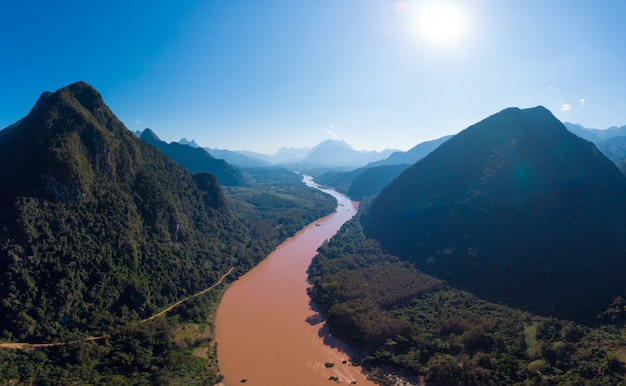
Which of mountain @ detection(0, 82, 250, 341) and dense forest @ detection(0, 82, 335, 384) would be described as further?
mountain @ detection(0, 82, 250, 341)

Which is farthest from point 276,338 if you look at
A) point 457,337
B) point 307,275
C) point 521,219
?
point 521,219

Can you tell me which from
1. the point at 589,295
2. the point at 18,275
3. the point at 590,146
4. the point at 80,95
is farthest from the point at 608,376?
the point at 80,95

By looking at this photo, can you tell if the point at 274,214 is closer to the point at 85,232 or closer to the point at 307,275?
the point at 307,275

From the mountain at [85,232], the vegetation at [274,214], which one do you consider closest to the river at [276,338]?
the mountain at [85,232]

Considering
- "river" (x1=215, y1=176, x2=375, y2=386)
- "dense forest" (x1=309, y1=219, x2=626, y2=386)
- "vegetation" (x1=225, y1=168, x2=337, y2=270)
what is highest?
"vegetation" (x1=225, y1=168, x2=337, y2=270)

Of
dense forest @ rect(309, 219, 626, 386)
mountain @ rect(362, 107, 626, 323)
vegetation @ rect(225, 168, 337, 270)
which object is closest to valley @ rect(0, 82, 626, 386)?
dense forest @ rect(309, 219, 626, 386)

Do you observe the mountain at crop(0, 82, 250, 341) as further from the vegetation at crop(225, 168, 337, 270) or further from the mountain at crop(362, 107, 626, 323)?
the mountain at crop(362, 107, 626, 323)

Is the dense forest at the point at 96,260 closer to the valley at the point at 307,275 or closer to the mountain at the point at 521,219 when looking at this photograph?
the valley at the point at 307,275
